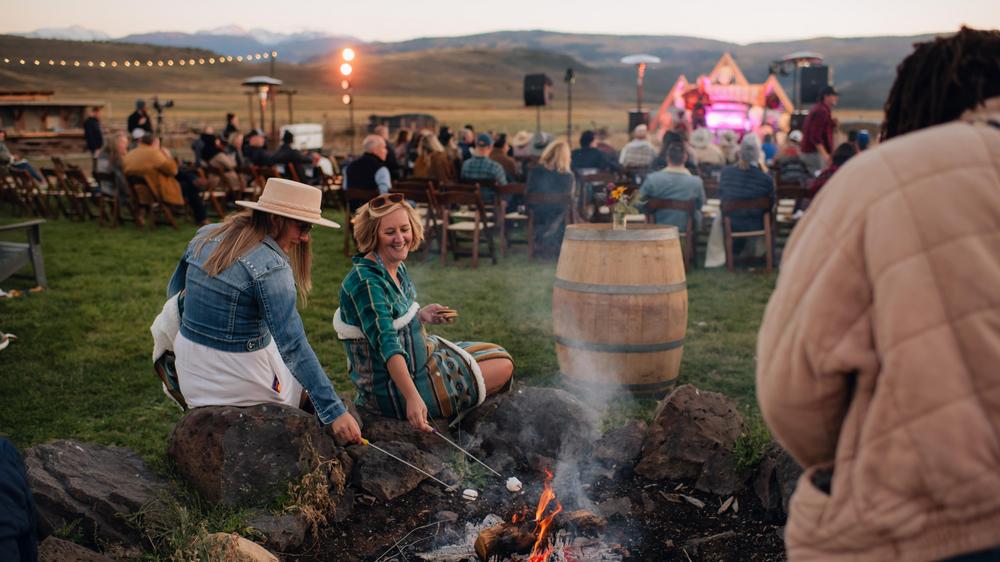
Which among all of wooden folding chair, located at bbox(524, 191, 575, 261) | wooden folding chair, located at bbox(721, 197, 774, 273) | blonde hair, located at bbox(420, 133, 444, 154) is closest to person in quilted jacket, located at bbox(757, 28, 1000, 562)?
wooden folding chair, located at bbox(721, 197, 774, 273)

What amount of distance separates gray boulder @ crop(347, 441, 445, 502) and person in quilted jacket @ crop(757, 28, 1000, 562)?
2583 millimetres

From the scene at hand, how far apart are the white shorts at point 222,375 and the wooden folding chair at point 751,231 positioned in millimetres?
6853

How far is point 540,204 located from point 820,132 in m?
5.34

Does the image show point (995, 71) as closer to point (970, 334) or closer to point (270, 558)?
point (970, 334)

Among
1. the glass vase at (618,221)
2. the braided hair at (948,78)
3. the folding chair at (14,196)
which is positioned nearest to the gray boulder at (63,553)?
the braided hair at (948,78)

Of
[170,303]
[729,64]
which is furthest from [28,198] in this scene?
[729,64]

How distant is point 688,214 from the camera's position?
988cm

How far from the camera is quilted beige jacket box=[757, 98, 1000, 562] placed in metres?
1.38

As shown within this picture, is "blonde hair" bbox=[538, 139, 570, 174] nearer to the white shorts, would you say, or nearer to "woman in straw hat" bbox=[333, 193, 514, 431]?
"woman in straw hat" bbox=[333, 193, 514, 431]

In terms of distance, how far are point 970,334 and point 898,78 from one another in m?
0.57

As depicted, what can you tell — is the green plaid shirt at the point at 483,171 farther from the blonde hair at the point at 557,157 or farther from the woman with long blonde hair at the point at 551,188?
the blonde hair at the point at 557,157

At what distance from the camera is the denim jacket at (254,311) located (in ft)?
11.6

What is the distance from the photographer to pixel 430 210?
11.0 meters

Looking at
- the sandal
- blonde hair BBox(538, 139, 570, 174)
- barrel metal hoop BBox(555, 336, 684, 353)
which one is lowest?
the sandal
